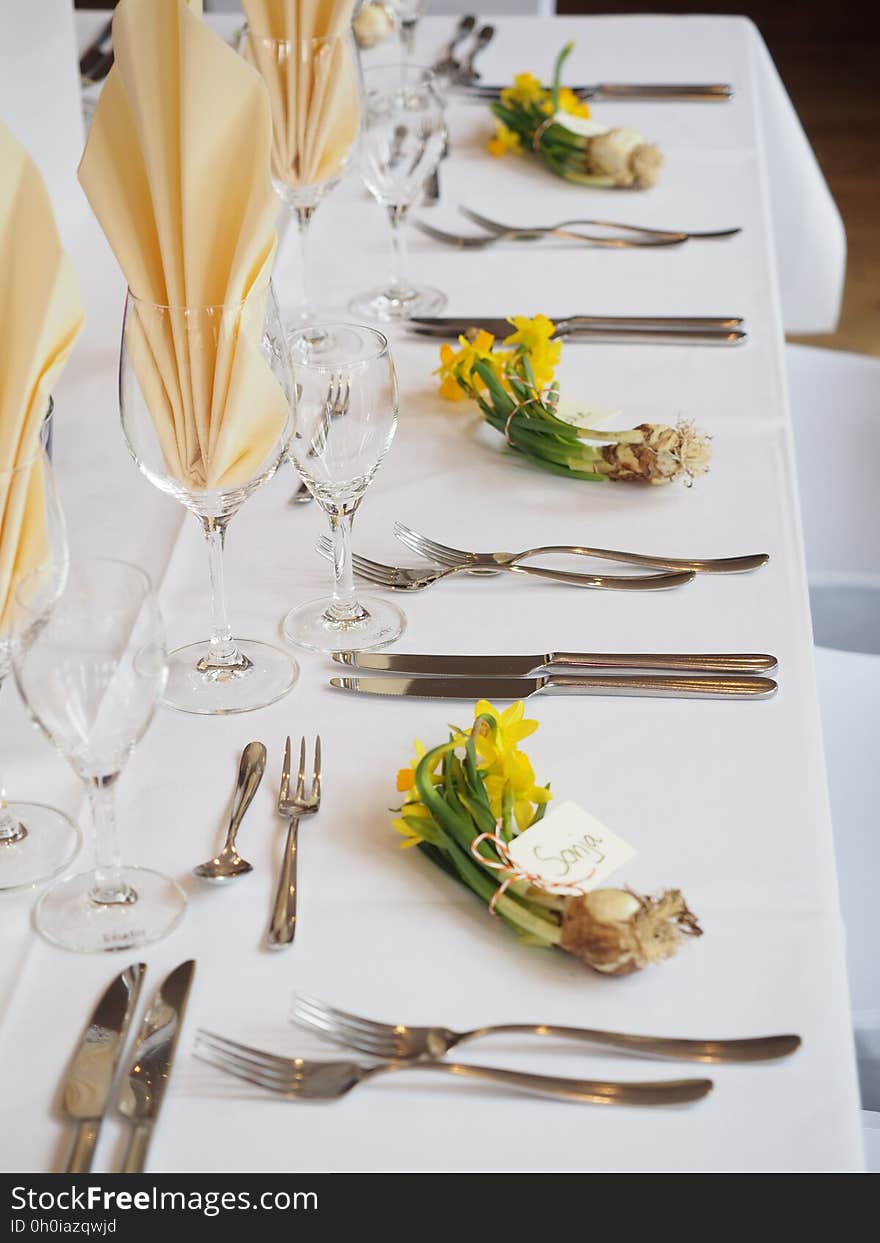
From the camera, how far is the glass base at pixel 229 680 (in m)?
1.09

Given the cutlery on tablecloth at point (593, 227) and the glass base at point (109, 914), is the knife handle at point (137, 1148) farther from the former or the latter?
the cutlery on tablecloth at point (593, 227)

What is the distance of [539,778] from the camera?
1.01 metres

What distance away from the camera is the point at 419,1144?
76cm

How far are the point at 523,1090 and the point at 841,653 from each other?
915mm

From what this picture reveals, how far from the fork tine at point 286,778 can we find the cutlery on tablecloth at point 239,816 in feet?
0.05

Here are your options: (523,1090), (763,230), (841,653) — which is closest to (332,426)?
(523,1090)

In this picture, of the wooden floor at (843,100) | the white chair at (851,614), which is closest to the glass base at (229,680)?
the white chair at (851,614)

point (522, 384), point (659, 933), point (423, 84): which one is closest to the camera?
point (659, 933)

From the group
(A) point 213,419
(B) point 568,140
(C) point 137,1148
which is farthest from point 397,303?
(C) point 137,1148

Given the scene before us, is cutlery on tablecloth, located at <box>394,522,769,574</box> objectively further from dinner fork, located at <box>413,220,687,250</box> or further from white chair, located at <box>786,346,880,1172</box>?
dinner fork, located at <box>413,220,687,250</box>

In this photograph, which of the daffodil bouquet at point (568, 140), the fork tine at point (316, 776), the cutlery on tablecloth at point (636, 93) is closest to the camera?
the fork tine at point (316, 776)

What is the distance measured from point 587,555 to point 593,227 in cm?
85

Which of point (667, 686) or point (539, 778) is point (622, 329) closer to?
point (667, 686)
